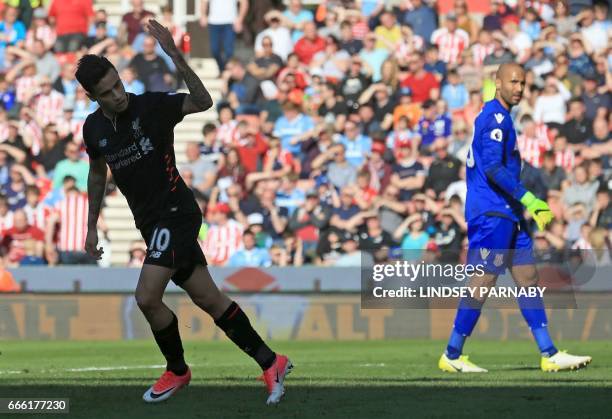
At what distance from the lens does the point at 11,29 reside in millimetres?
24094

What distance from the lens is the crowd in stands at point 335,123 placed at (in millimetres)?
19641

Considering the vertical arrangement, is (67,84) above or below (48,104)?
above

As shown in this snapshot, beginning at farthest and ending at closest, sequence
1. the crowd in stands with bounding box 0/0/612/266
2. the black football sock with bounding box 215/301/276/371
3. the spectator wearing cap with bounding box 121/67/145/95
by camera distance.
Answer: the spectator wearing cap with bounding box 121/67/145/95
the crowd in stands with bounding box 0/0/612/266
the black football sock with bounding box 215/301/276/371

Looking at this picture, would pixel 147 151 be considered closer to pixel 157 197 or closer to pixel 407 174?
pixel 157 197

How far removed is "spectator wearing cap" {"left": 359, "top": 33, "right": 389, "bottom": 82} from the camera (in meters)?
22.2

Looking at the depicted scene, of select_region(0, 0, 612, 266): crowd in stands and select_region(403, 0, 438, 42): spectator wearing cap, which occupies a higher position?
select_region(403, 0, 438, 42): spectator wearing cap

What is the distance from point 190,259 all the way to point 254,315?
8114 mm

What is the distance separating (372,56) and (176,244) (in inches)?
541

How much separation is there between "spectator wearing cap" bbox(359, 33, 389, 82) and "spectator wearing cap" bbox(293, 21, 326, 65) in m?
0.69

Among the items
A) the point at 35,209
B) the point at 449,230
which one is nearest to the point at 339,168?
the point at 449,230

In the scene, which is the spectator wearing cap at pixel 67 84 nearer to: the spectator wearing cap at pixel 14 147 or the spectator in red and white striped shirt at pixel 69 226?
the spectator wearing cap at pixel 14 147

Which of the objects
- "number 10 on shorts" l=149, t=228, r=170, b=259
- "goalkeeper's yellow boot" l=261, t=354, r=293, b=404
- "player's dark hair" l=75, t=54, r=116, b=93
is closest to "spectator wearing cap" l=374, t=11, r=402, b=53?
"goalkeeper's yellow boot" l=261, t=354, r=293, b=404

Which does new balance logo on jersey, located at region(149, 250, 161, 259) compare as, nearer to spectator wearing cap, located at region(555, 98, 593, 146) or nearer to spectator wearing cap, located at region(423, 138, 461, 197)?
spectator wearing cap, located at region(423, 138, 461, 197)

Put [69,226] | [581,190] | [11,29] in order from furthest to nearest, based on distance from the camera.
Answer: [11,29] < [69,226] < [581,190]
